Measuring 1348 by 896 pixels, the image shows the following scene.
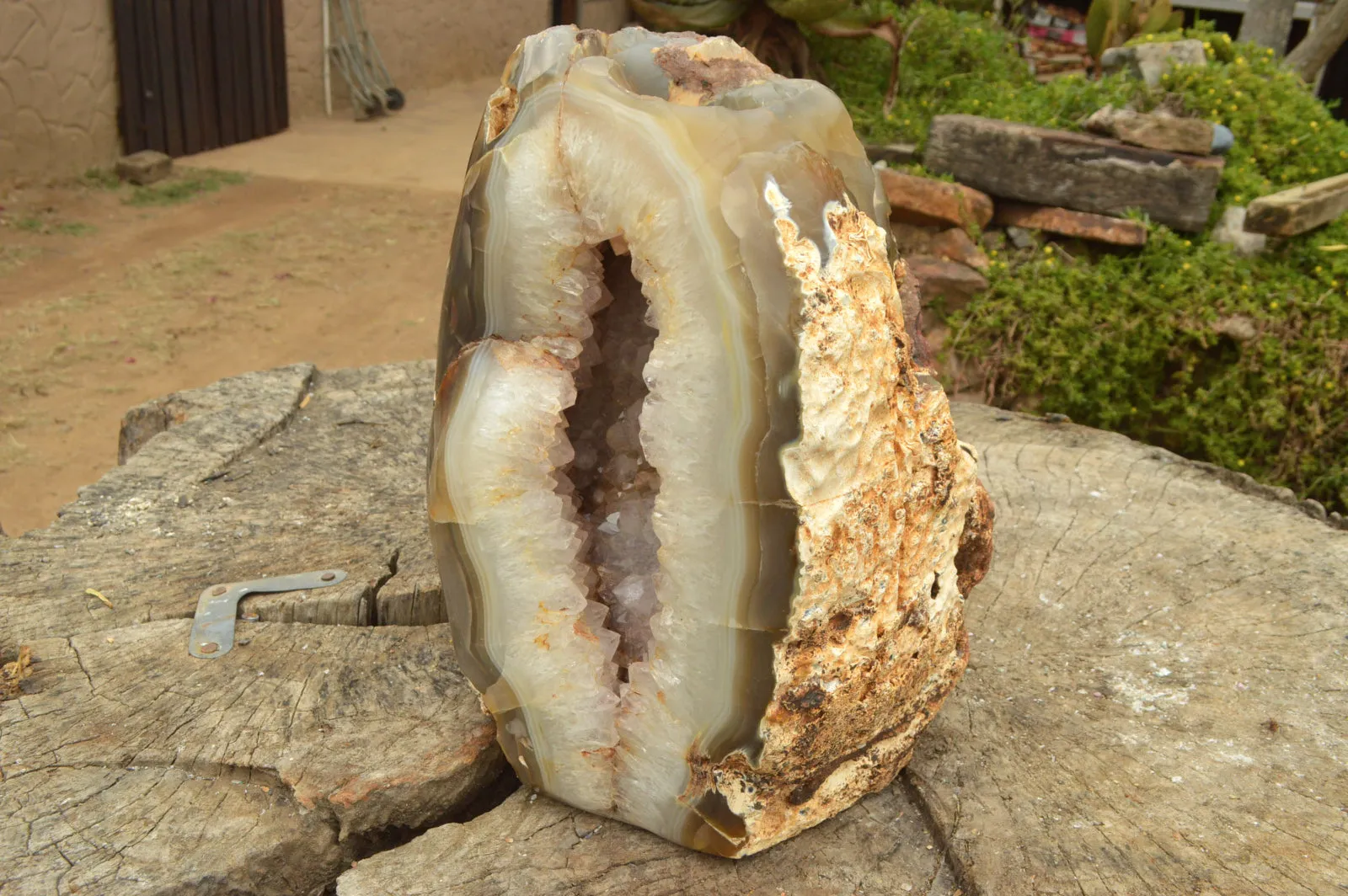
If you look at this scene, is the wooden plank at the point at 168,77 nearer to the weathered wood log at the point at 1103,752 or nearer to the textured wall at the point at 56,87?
the textured wall at the point at 56,87

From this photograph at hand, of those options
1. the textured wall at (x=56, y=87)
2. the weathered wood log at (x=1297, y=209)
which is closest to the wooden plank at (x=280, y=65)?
the textured wall at (x=56, y=87)

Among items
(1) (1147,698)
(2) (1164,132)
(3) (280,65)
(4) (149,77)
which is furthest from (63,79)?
(1) (1147,698)

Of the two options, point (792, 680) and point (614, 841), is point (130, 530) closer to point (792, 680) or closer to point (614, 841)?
point (614, 841)

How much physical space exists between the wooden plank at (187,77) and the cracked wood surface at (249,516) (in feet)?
15.6

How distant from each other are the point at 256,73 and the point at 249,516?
597 centimetres

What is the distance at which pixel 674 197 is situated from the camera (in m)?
1.06

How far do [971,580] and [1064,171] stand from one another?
2.85m

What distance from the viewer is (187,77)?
640cm

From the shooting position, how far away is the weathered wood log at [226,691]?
48.0 inches

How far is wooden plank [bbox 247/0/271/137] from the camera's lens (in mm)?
6828

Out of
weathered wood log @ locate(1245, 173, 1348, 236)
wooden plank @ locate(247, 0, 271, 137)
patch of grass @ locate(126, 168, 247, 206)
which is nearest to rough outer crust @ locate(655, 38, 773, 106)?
weathered wood log @ locate(1245, 173, 1348, 236)

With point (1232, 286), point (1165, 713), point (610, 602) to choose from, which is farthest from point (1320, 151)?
point (610, 602)

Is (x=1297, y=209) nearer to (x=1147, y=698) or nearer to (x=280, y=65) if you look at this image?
(x=1147, y=698)

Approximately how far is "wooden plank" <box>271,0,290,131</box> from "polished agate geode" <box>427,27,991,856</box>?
670cm
